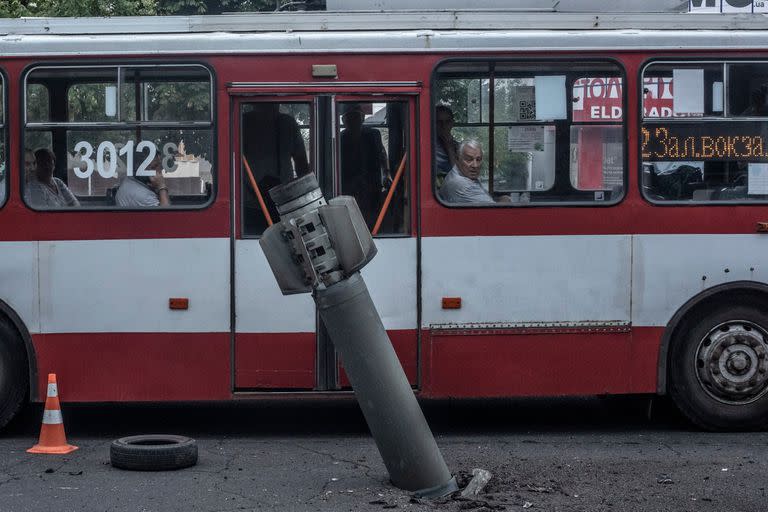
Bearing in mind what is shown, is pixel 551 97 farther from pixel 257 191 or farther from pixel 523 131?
pixel 257 191

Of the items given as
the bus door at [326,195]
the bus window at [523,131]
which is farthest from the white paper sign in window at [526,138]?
the bus door at [326,195]

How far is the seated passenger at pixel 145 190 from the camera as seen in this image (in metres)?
9.40

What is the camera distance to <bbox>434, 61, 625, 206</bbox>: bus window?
31.1 ft

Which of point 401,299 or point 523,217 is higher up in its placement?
point 523,217

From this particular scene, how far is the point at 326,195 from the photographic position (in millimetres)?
9438

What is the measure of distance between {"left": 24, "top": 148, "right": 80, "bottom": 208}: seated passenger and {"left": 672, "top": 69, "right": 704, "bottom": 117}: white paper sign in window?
460 centimetres

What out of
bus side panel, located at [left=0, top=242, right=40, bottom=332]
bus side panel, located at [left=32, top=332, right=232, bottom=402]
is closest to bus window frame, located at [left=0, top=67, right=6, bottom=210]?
bus side panel, located at [left=0, top=242, right=40, bottom=332]

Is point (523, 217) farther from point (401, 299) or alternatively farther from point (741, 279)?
point (741, 279)

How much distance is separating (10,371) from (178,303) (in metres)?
1.35

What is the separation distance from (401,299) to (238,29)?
2.42 metres

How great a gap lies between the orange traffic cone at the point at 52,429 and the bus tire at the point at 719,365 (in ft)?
14.9

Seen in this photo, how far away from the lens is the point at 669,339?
31.4 ft

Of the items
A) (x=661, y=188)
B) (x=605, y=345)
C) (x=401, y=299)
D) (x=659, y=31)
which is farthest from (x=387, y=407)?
(x=659, y=31)

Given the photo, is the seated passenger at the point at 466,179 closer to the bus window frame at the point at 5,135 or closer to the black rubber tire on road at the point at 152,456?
the black rubber tire on road at the point at 152,456
